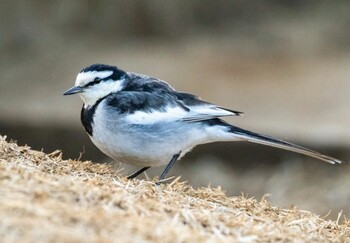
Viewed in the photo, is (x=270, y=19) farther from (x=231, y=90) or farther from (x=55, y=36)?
(x=55, y=36)

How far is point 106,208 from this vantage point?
14.6 feet

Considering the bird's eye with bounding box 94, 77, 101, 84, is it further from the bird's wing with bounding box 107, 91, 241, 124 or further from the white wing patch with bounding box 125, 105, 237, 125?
the white wing patch with bounding box 125, 105, 237, 125

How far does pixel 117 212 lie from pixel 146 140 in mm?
2221

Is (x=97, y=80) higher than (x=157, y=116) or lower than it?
higher

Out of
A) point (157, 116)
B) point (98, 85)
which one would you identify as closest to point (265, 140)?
point (157, 116)

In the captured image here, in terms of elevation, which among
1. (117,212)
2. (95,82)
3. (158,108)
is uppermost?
(95,82)

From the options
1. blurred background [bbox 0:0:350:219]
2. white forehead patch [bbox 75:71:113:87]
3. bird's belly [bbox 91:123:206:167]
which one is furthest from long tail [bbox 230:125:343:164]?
blurred background [bbox 0:0:350:219]

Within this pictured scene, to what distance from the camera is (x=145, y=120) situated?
659cm

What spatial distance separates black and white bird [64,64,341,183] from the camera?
21.6 ft

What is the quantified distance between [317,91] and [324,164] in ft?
3.96

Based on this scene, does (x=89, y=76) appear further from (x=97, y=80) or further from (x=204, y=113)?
(x=204, y=113)

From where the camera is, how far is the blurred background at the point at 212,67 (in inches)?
468

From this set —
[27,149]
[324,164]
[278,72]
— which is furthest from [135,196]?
[278,72]

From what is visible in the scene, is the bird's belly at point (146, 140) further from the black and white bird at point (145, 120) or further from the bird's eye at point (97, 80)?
the bird's eye at point (97, 80)
